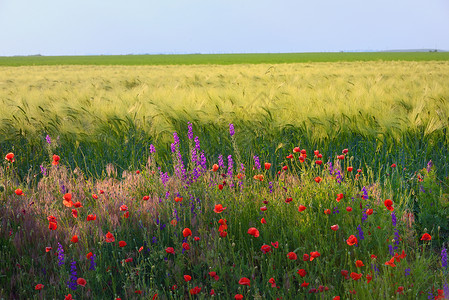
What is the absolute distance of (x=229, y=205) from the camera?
260 centimetres

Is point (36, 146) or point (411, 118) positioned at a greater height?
point (411, 118)

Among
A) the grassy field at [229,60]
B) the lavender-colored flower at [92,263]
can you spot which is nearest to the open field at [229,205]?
the lavender-colored flower at [92,263]

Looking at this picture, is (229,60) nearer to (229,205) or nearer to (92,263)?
(229,205)

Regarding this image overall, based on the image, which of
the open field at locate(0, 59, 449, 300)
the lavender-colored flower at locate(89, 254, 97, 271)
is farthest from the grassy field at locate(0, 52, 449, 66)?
the lavender-colored flower at locate(89, 254, 97, 271)

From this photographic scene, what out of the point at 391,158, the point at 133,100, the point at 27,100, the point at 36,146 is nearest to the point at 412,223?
the point at 391,158

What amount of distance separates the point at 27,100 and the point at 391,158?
14.8 feet

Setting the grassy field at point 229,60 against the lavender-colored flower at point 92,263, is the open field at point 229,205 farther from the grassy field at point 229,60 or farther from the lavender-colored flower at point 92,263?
the grassy field at point 229,60

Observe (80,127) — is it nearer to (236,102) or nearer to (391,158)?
(236,102)

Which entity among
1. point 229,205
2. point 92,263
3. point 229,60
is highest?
point 229,60

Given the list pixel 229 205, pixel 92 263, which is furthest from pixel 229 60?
pixel 92 263

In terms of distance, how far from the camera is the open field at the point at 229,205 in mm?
2053

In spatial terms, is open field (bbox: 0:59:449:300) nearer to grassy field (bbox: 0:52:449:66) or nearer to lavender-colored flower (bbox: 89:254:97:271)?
lavender-colored flower (bbox: 89:254:97:271)

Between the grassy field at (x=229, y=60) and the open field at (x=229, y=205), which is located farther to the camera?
the grassy field at (x=229, y=60)

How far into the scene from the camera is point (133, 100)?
5195 mm
